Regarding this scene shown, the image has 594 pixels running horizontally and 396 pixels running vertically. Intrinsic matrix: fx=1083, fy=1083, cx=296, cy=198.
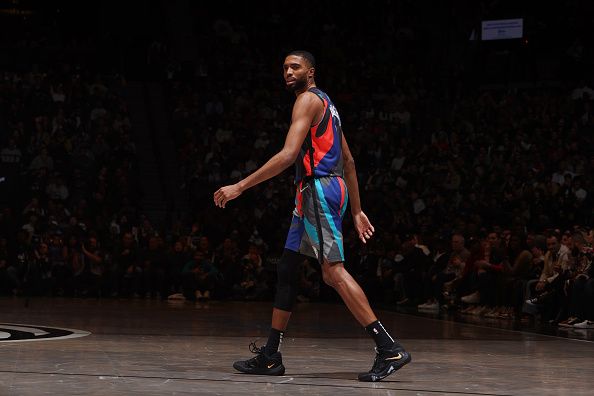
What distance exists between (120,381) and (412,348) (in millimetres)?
2722

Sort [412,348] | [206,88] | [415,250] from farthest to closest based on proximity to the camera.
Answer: [206,88]
[415,250]
[412,348]

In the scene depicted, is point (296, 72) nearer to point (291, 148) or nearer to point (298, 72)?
point (298, 72)

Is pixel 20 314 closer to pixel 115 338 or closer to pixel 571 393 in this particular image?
pixel 115 338

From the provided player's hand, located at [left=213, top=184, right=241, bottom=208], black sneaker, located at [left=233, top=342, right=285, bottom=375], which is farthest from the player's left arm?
player's hand, located at [left=213, top=184, right=241, bottom=208]

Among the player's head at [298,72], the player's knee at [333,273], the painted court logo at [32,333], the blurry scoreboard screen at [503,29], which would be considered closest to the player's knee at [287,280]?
the player's knee at [333,273]

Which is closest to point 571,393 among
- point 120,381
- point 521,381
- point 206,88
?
point 521,381

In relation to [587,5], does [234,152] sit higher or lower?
lower

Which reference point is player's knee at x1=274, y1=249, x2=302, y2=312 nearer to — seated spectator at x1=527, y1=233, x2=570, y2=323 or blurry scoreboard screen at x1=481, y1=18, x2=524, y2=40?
seated spectator at x1=527, y1=233, x2=570, y2=323

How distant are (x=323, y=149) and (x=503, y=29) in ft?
54.9

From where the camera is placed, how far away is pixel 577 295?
10.1 meters

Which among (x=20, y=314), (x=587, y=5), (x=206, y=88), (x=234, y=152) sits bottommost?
(x=20, y=314)

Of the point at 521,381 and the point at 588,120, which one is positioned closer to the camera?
the point at 521,381

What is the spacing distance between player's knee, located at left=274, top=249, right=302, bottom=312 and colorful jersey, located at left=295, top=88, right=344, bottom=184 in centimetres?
38

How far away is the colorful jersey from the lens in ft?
17.7
